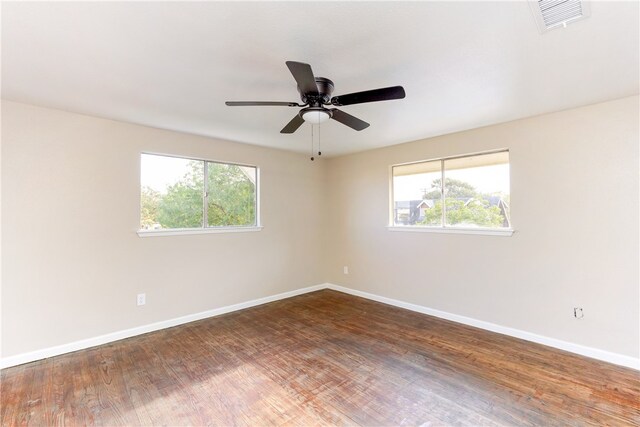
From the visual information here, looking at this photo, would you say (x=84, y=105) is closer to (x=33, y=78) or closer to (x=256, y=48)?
(x=33, y=78)

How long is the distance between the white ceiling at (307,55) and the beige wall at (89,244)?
1.30 ft

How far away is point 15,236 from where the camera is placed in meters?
2.59

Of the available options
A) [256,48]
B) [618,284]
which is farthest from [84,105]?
[618,284]

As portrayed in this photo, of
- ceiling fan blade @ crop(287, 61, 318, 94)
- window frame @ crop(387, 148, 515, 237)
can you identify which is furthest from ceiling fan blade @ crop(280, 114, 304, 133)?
window frame @ crop(387, 148, 515, 237)

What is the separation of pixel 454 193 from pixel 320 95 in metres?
2.55

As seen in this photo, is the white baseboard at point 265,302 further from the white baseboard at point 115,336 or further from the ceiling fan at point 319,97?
the ceiling fan at point 319,97

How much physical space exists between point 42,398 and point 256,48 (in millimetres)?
2931

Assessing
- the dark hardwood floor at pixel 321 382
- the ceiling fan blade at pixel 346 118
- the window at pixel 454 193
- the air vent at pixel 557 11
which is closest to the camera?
the air vent at pixel 557 11

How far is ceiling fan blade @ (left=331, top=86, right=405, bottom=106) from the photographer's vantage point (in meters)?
1.76

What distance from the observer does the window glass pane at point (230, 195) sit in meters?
3.93

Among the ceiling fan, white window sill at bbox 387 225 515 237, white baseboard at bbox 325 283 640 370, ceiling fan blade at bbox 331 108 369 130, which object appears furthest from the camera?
white window sill at bbox 387 225 515 237

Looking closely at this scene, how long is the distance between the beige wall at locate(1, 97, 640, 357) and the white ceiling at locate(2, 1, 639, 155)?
1.23ft

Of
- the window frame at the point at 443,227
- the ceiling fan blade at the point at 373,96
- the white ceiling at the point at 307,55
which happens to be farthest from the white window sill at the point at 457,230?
the ceiling fan blade at the point at 373,96

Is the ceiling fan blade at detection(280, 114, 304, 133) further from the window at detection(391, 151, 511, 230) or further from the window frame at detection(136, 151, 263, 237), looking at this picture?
the window at detection(391, 151, 511, 230)
